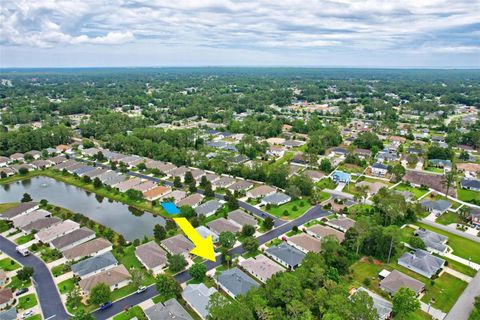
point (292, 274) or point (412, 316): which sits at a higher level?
point (292, 274)

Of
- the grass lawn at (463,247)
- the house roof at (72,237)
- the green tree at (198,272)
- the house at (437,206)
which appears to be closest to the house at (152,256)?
the green tree at (198,272)

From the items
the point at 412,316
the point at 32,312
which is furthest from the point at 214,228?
the point at 412,316

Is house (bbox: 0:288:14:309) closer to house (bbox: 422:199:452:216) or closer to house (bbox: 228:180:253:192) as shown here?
house (bbox: 228:180:253:192)

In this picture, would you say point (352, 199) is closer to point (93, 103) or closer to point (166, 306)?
point (166, 306)

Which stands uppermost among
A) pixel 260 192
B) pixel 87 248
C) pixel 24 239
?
pixel 260 192

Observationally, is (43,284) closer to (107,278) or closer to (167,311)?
(107,278)

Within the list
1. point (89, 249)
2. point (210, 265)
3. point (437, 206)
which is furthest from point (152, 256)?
point (437, 206)

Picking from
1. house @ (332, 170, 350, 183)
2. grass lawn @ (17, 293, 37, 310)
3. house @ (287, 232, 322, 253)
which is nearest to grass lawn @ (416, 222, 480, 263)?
house @ (287, 232, 322, 253)
